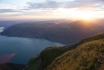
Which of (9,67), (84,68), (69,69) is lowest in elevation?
(9,67)

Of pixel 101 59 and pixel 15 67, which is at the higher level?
pixel 101 59

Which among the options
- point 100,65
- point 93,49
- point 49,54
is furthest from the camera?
point 49,54

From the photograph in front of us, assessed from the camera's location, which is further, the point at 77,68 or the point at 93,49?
the point at 93,49

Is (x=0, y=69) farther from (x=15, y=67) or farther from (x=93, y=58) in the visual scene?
(x=93, y=58)

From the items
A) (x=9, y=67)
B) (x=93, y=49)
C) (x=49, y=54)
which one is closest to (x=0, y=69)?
(x=9, y=67)

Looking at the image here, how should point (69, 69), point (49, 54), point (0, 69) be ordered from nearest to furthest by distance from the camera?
point (69, 69) < point (49, 54) < point (0, 69)

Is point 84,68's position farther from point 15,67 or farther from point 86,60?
point 15,67

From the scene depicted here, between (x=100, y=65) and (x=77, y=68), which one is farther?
(x=77, y=68)

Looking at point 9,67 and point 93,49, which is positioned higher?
point 93,49

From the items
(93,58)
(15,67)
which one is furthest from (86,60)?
(15,67)
